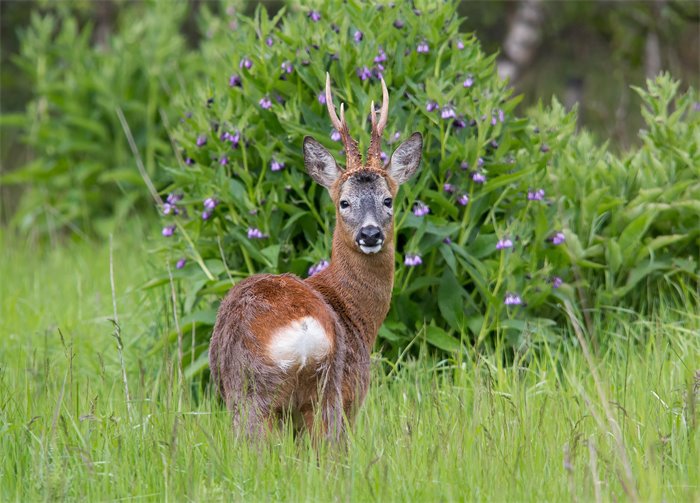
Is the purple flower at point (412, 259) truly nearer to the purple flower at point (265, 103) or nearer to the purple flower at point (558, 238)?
the purple flower at point (558, 238)

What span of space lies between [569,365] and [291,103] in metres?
1.71

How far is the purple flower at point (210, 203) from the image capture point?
525cm

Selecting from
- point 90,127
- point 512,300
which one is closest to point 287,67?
point 512,300

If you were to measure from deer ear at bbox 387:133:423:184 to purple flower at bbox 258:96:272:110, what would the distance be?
85cm

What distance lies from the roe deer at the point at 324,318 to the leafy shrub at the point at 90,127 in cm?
488

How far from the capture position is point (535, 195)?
5418 mm

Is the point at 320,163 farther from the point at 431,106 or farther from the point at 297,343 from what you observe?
the point at 297,343

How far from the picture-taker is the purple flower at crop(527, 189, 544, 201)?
5409 millimetres

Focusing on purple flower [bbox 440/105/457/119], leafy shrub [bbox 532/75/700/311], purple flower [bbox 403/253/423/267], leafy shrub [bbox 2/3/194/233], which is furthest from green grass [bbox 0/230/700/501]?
leafy shrub [bbox 2/3/194/233]

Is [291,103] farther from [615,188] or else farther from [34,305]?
[34,305]

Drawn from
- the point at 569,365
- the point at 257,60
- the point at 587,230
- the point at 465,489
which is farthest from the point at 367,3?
the point at 465,489

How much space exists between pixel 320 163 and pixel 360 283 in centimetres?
56

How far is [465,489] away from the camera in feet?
11.3

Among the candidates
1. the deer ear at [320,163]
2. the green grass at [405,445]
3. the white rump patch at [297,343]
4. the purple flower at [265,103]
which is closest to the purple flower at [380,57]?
the purple flower at [265,103]
